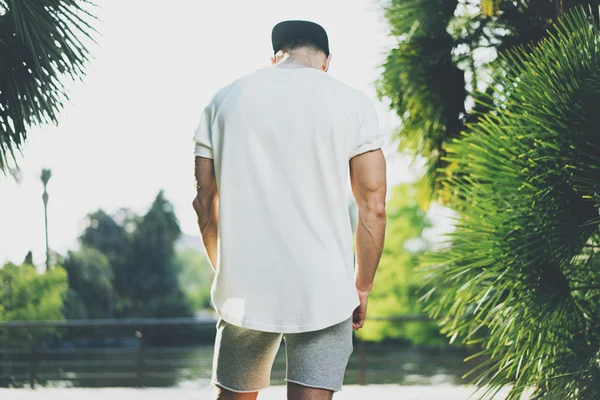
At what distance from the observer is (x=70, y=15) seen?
3340mm

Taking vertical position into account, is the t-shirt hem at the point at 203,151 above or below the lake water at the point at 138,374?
above

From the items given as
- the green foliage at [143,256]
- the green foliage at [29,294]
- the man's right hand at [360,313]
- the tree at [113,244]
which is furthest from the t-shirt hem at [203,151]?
the tree at [113,244]

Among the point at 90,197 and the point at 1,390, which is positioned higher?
the point at 90,197

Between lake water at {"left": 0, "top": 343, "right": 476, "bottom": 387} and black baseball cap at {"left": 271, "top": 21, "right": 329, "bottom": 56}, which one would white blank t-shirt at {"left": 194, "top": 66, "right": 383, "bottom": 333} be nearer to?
black baseball cap at {"left": 271, "top": 21, "right": 329, "bottom": 56}

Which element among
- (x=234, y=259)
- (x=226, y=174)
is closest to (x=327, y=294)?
(x=234, y=259)

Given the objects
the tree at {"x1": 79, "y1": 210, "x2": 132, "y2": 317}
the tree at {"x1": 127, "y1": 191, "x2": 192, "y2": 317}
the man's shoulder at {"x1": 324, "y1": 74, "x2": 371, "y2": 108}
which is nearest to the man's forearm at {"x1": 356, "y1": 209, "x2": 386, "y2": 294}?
the man's shoulder at {"x1": 324, "y1": 74, "x2": 371, "y2": 108}

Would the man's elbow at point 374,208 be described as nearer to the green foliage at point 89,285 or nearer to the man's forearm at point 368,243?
the man's forearm at point 368,243

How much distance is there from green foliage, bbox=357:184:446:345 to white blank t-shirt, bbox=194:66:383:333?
2832 cm

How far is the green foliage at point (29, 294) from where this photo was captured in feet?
29.4

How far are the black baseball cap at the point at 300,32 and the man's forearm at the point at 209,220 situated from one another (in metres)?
0.39

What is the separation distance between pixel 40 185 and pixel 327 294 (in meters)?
22.1

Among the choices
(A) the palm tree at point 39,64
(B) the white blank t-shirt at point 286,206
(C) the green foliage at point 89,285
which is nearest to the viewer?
(B) the white blank t-shirt at point 286,206

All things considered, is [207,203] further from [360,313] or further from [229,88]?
[360,313]

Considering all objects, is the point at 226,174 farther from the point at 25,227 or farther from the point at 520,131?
A: the point at 25,227
